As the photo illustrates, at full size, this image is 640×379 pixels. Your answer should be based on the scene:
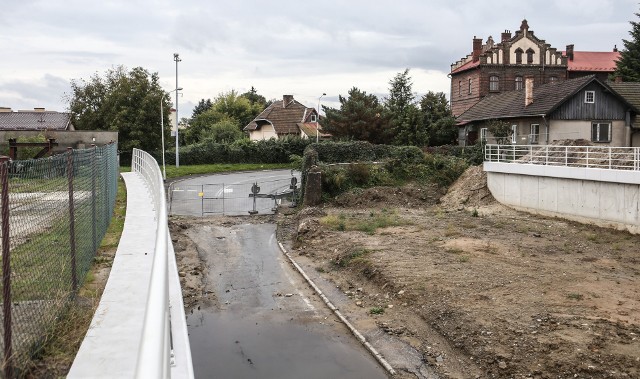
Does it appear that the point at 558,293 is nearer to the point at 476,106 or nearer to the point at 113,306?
the point at 113,306

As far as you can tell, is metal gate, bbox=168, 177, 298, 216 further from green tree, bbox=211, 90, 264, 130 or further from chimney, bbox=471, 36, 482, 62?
green tree, bbox=211, 90, 264, 130

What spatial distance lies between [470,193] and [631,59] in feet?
115

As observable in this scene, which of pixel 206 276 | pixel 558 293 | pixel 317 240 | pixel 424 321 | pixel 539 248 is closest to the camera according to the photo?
pixel 424 321

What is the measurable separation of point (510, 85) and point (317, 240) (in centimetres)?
4434

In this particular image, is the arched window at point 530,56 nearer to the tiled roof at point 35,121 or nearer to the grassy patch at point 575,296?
the tiled roof at point 35,121

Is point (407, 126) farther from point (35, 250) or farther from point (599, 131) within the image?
point (35, 250)

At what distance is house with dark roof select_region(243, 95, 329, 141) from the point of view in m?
83.7

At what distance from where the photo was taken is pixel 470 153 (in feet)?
159

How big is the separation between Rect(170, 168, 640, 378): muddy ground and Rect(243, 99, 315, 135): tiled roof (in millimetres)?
54076

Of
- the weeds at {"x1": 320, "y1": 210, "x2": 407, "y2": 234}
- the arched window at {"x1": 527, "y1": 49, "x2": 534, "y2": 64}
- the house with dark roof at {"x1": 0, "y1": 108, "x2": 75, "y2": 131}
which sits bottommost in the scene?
the weeds at {"x1": 320, "y1": 210, "x2": 407, "y2": 234}

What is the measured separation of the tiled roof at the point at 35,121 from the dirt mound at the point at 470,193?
123ft

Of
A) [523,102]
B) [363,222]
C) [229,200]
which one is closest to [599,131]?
[523,102]

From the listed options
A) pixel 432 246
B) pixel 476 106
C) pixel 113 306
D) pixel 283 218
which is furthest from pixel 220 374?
pixel 476 106

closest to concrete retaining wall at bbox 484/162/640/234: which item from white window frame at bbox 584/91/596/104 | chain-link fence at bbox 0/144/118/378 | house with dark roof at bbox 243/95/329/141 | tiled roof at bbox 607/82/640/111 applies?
white window frame at bbox 584/91/596/104
